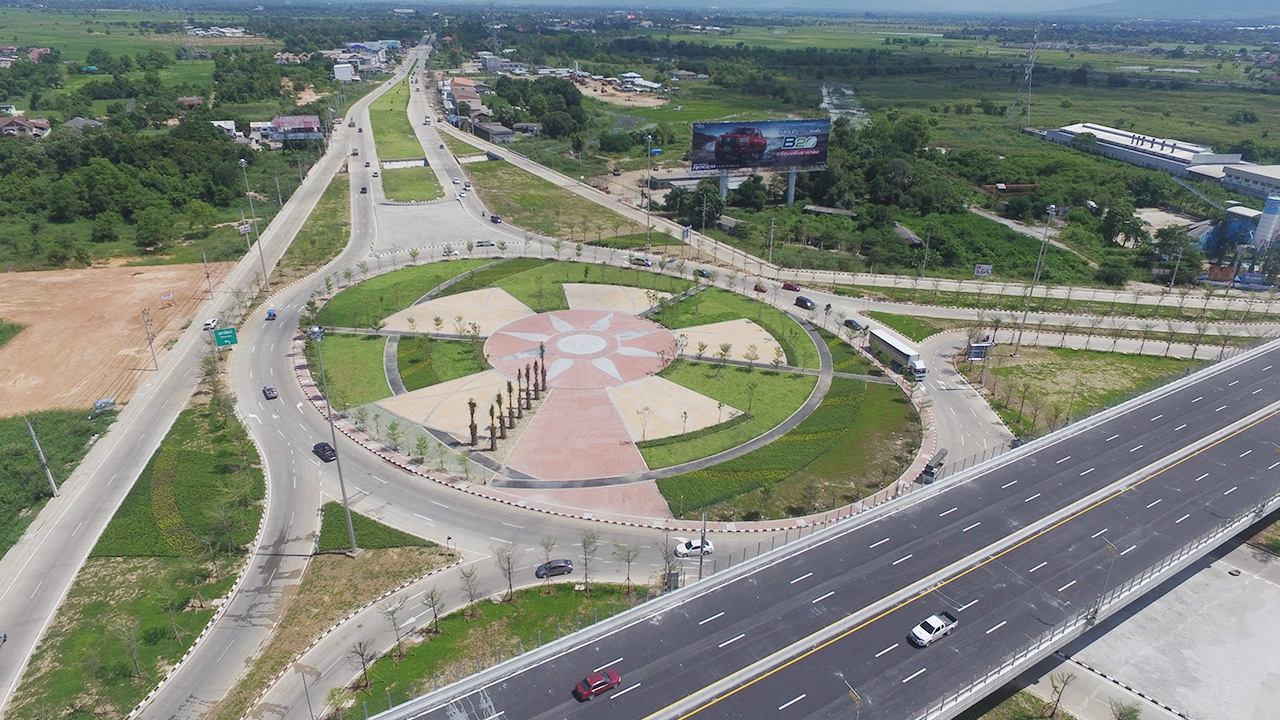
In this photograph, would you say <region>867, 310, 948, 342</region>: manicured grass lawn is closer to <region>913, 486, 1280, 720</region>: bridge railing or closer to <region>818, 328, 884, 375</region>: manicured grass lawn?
<region>818, 328, 884, 375</region>: manicured grass lawn

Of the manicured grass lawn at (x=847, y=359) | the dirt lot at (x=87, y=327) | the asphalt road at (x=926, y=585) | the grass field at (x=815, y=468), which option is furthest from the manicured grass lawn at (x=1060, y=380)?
the dirt lot at (x=87, y=327)

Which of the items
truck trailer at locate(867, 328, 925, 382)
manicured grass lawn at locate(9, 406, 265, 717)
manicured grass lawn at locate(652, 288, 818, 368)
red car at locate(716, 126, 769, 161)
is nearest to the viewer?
manicured grass lawn at locate(9, 406, 265, 717)

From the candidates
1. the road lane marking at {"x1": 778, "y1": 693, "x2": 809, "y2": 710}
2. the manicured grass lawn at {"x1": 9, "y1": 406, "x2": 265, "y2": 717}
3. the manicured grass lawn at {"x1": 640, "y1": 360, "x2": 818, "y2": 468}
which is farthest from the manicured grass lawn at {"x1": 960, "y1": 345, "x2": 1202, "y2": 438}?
the manicured grass lawn at {"x1": 9, "y1": 406, "x2": 265, "y2": 717}

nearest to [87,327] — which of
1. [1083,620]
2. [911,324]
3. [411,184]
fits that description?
[411,184]

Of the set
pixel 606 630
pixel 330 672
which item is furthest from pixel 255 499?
pixel 606 630

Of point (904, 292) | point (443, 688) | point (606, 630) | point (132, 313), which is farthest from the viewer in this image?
point (904, 292)

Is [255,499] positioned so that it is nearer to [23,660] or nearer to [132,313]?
[23,660]

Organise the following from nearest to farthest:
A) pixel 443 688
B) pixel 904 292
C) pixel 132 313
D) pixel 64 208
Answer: pixel 443 688
pixel 132 313
pixel 904 292
pixel 64 208
